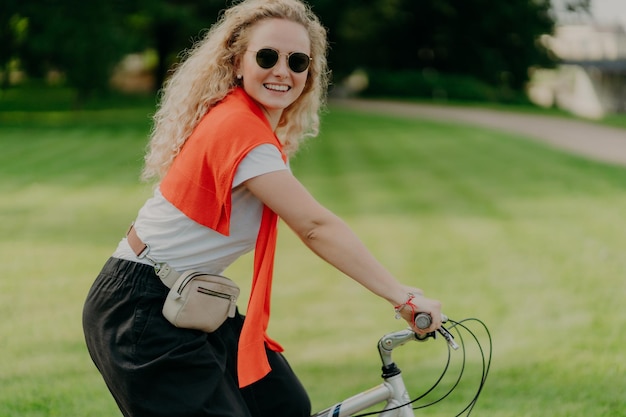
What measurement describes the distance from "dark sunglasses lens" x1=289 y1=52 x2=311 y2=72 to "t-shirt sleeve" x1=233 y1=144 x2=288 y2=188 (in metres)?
0.35

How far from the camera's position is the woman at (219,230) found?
2629 millimetres

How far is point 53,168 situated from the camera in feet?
52.7

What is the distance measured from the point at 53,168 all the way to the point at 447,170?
6.76m

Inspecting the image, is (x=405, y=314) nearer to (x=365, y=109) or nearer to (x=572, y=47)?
(x=365, y=109)

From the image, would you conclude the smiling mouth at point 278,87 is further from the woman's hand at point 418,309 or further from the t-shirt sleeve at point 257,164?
the woman's hand at point 418,309

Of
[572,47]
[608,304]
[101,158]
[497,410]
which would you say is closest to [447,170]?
[101,158]

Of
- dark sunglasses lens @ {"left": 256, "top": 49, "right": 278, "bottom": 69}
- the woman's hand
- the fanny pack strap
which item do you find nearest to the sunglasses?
dark sunglasses lens @ {"left": 256, "top": 49, "right": 278, "bottom": 69}

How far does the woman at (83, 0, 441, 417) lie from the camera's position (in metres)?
2.63

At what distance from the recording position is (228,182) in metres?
2.62

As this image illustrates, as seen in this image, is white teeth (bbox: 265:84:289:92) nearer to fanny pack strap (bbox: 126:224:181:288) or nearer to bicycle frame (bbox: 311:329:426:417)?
fanny pack strap (bbox: 126:224:181:288)

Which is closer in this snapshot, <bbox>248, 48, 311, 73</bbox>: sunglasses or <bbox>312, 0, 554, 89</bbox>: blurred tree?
<bbox>248, 48, 311, 73</bbox>: sunglasses

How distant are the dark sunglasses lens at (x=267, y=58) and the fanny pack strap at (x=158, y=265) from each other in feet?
2.09

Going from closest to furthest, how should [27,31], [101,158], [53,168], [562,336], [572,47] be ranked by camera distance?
[562,336], [53,168], [101,158], [27,31], [572,47]

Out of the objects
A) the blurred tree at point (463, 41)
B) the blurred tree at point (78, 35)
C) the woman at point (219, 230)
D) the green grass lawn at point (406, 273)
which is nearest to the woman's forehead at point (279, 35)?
the woman at point (219, 230)
